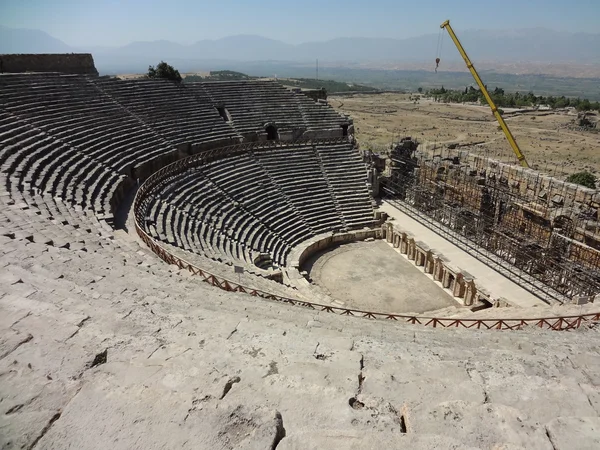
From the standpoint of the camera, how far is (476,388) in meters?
4.93

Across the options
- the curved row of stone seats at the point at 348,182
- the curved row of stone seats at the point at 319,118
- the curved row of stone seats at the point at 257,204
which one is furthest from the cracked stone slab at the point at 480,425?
the curved row of stone seats at the point at 319,118

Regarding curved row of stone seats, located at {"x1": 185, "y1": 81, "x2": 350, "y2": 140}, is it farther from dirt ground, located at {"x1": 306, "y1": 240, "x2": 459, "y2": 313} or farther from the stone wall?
dirt ground, located at {"x1": 306, "y1": 240, "x2": 459, "y2": 313}

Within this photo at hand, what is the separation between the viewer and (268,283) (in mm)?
13539

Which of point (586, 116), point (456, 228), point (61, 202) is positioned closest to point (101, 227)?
point (61, 202)

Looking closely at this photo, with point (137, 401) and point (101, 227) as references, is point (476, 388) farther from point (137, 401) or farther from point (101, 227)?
point (101, 227)

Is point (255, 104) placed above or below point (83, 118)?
above

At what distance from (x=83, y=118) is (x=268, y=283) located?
14.8m

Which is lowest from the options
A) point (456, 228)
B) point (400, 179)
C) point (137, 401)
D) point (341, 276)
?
point (341, 276)

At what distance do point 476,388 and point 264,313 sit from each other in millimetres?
4383

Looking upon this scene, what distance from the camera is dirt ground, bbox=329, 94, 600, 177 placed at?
154 ft

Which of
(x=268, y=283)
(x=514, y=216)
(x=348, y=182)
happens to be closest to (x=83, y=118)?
(x=268, y=283)

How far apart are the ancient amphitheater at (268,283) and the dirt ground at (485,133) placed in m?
22.1

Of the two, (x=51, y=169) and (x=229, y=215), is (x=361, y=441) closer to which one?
(x=51, y=169)

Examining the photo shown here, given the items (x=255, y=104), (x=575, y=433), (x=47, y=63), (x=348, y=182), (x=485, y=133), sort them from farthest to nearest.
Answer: (x=485, y=133)
(x=255, y=104)
(x=47, y=63)
(x=348, y=182)
(x=575, y=433)
